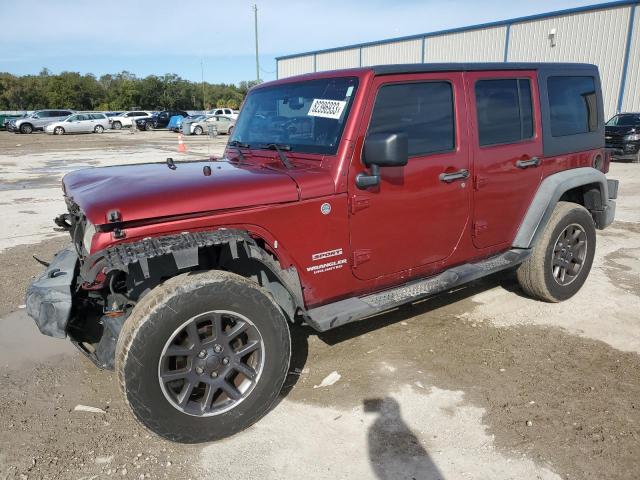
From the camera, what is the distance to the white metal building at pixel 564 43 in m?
20.7

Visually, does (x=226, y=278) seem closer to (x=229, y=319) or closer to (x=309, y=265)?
(x=229, y=319)

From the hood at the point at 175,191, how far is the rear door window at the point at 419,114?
796 millimetres

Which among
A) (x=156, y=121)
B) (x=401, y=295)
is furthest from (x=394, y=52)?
(x=401, y=295)

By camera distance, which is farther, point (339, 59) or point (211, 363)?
point (339, 59)

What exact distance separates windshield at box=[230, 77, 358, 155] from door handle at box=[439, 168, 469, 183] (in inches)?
34.4

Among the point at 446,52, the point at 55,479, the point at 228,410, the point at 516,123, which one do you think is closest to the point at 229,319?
the point at 228,410

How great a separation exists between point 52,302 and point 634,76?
24172 millimetres

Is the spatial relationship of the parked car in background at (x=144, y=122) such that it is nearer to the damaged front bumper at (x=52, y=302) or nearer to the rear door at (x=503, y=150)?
the damaged front bumper at (x=52, y=302)

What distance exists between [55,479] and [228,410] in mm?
918

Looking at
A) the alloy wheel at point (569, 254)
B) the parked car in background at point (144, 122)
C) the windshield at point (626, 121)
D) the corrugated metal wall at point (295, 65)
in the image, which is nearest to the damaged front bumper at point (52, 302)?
the alloy wheel at point (569, 254)

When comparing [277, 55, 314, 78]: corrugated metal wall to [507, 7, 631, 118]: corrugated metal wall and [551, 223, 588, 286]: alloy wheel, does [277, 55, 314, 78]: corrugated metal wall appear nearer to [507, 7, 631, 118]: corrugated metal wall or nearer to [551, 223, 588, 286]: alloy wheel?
[507, 7, 631, 118]: corrugated metal wall

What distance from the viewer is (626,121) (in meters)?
16.4

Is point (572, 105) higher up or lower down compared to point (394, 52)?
lower down

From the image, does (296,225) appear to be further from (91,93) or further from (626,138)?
(91,93)
